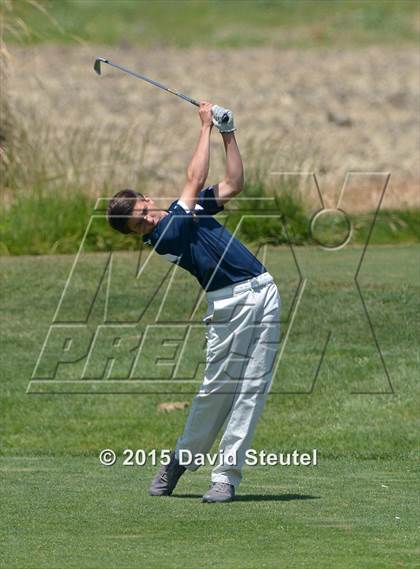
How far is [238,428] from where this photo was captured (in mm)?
9617

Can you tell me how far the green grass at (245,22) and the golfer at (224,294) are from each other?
39588 mm

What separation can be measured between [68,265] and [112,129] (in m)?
12.5

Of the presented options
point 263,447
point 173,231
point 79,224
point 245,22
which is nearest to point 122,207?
point 173,231

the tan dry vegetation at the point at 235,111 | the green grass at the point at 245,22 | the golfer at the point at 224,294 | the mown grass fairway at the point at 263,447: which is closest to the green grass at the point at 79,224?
the mown grass fairway at the point at 263,447

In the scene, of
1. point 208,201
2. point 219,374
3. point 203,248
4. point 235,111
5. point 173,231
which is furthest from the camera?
point 235,111

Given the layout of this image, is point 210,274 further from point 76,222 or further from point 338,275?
point 76,222

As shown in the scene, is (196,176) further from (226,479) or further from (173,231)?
(226,479)

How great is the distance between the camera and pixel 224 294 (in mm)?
9539

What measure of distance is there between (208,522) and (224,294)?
1.40 m

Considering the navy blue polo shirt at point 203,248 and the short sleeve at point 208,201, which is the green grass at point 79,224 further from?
the navy blue polo shirt at point 203,248

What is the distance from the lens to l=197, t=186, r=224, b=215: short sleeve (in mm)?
9625

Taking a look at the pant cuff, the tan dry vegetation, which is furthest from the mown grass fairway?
the tan dry vegetation

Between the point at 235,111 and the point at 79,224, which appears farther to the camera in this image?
the point at 235,111

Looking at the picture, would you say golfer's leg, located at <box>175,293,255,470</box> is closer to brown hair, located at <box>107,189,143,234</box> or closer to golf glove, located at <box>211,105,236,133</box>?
brown hair, located at <box>107,189,143,234</box>
